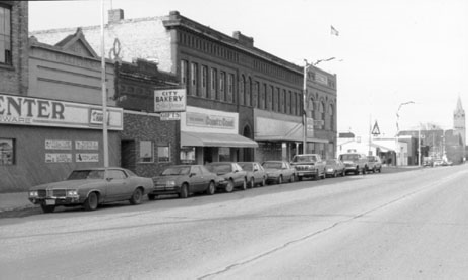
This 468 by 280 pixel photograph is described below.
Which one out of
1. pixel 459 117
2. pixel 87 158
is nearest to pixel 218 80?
pixel 87 158

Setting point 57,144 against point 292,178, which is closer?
point 57,144

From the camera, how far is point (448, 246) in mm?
10195

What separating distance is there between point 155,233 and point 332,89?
56384mm

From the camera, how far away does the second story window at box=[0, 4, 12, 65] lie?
909 inches

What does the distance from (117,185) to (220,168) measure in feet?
29.7

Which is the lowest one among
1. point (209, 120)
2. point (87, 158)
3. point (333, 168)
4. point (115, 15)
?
point (333, 168)

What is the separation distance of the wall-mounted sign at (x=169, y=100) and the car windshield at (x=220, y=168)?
511cm

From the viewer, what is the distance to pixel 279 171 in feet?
112

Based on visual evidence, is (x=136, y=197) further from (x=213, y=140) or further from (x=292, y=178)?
(x=292, y=178)

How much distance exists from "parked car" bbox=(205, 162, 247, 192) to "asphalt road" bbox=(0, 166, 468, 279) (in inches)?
340

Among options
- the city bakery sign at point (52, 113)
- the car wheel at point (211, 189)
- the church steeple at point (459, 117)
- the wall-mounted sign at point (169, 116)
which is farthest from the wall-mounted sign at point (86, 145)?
the church steeple at point (459, 117)

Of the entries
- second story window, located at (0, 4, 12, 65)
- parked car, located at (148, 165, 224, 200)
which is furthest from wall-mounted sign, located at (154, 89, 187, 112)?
second story window, located at (0, 4, 12, 65)

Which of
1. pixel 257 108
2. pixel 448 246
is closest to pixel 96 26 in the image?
pixel 257 108

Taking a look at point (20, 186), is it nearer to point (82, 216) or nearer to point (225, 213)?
point (82, 216)
